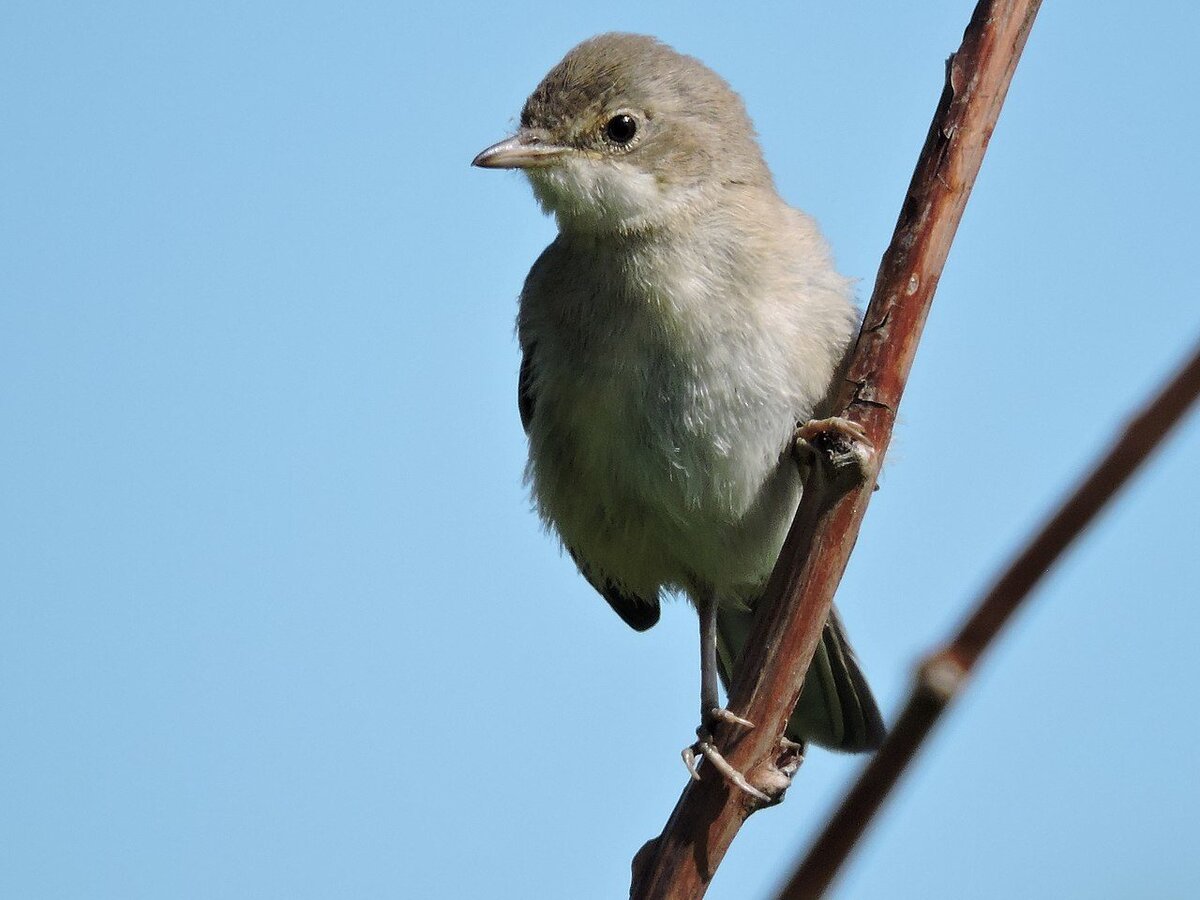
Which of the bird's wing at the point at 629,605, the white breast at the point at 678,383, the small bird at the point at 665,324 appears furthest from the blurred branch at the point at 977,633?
the bird's wing at the point at 629,605

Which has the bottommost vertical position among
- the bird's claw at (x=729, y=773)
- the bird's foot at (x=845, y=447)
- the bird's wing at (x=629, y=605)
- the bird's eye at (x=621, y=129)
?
the bird's wing at (x=629, y=605)

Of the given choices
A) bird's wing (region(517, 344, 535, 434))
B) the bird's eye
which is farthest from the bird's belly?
the bird's eye

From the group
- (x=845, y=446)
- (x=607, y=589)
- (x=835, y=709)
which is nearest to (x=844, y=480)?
(x=845, y=446)

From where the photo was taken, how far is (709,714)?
3910 mm

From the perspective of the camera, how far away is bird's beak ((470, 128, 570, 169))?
4.27 m

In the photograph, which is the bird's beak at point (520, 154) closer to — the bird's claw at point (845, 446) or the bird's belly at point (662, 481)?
the bird's belly at point (662, 481)

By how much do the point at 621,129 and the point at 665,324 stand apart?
0.75 metres

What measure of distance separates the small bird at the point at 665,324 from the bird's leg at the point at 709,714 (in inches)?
1.0

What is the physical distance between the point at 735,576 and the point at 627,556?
1.26ft

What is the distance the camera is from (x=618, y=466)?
4.21 meters

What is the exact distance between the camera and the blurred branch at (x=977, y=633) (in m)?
0.85

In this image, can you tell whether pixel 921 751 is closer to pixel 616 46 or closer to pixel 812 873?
pixel 812 873

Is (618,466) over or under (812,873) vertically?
under

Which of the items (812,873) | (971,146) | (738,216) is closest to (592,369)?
(738,216)
